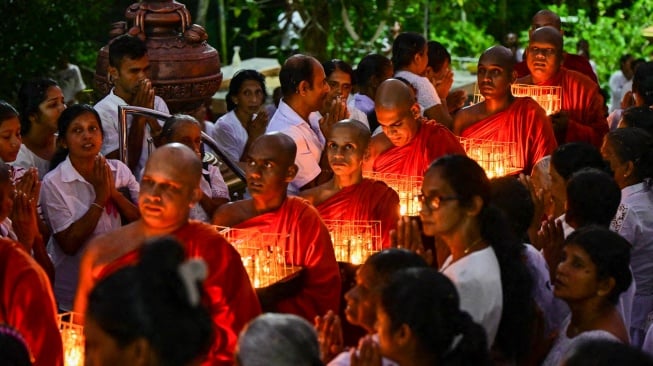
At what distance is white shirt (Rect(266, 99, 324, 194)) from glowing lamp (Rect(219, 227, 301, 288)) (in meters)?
1.64

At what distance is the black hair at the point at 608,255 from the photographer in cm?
498

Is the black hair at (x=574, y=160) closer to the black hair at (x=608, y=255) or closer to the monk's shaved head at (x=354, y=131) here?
the monk's shaved head at (x=354, y=131)

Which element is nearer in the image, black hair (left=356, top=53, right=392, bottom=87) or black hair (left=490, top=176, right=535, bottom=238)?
black hair (left=490, top=176, right=535, bottom=238)

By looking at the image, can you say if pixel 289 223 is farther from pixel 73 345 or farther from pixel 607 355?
pixel 607 355

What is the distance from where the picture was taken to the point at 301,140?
8.09m

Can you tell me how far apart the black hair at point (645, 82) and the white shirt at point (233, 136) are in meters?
2.89

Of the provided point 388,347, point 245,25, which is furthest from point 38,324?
point 245,25

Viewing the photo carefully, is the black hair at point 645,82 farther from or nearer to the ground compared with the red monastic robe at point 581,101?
farther from the ground

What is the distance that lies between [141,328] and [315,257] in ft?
8.86

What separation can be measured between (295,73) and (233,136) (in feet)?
3.90

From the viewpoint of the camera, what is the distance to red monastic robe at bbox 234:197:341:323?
614cm

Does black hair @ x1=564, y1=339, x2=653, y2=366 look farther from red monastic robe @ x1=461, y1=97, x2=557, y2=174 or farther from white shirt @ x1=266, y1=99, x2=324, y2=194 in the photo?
red monastic robe @ x1=461, y1=97, x2=557, y2=174

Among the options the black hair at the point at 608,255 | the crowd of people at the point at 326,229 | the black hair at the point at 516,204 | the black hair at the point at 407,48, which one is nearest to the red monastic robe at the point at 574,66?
the crowd of people at the point at 326,229

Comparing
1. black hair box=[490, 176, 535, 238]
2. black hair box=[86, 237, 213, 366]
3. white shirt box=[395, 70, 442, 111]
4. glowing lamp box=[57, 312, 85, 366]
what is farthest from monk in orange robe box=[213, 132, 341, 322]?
white shirt box=[395, 70, 442, 111]
